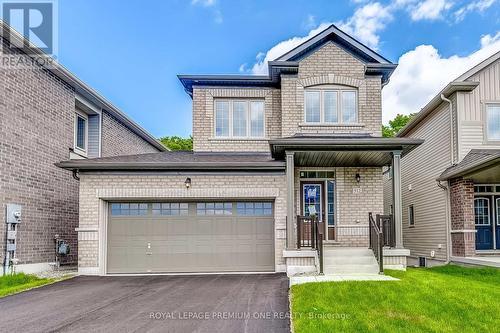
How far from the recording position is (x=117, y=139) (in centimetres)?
1822

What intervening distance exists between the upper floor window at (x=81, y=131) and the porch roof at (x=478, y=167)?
12174mm

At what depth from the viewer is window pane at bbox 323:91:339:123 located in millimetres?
13672

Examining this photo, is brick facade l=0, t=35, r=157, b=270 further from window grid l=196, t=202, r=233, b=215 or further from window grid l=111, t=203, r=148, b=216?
window grid l=196, t=202, r=233, b=215

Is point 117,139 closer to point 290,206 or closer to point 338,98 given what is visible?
point 338,98

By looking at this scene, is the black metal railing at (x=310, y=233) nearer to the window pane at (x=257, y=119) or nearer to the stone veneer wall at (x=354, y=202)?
the stone veneer wall at (x=354, y=202)

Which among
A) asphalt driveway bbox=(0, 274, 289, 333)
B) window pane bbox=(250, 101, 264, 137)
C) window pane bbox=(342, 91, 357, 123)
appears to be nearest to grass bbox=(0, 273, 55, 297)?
asphalt driveway bbox=(0, 274, 289, 333)

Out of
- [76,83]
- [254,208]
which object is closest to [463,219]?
[254,208]

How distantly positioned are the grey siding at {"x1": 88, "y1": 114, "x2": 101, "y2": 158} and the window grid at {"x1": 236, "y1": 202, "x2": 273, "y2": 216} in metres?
6.80

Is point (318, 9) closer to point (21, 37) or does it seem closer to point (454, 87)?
point (454, 87)

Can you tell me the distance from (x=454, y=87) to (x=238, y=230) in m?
7.81

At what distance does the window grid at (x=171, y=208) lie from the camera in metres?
12.2

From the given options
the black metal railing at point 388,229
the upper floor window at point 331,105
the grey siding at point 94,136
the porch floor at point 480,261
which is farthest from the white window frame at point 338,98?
the grey siding at point 94,136

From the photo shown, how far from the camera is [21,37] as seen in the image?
11.1 metres

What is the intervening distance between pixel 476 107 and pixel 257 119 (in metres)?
6.76
